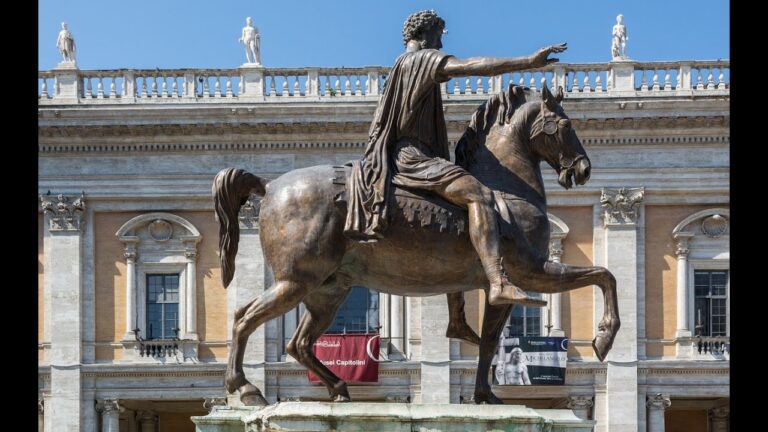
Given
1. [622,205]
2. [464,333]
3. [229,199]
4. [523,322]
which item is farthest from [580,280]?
[622,205]

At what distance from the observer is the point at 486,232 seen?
9.00 metres

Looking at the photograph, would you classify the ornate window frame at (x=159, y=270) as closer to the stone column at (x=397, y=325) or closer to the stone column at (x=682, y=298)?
the stone column at (x=397, y=325)

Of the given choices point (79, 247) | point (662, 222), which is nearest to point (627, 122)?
point (662, 222)

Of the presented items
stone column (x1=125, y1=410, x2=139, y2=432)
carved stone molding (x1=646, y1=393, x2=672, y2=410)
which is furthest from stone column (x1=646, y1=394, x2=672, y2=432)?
stone column (x1=125, y1=410, x2=139, y2=432)

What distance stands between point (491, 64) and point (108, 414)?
27.1m

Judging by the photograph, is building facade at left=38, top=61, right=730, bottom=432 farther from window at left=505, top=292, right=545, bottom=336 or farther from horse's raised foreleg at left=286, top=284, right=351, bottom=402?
horse's raised foreleg at left=286, top=284, right=351, bottom=402

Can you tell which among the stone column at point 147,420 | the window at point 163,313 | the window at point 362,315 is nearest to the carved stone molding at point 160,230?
the window at point 163,313

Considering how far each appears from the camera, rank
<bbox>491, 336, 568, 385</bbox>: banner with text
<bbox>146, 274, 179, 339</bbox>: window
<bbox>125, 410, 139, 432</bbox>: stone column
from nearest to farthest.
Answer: <bbox>491, 336, 568, 385</bbox>: banner with text, <bbox>146, 274, 179, 339</bbox>: window, <bbox>125, 410, 139, 432</bbox>: stone column

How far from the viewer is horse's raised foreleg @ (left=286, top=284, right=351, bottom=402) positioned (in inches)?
380

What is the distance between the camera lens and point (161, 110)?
114 feet

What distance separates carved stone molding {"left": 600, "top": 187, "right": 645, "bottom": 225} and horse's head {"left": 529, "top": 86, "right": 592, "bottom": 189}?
25325 mm

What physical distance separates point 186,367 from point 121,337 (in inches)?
67.0

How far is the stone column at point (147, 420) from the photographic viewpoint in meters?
37.6

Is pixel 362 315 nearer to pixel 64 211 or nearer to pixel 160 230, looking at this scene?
pixel 160 230
